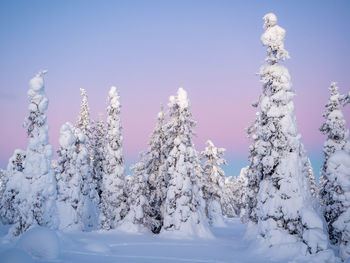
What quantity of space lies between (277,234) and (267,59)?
1148cm

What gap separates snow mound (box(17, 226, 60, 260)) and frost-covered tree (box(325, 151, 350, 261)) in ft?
51.2

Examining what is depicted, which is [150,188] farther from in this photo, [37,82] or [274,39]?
[274,39]

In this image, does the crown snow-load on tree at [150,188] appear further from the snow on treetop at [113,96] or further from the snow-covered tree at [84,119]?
the snow-covered tree at [84,119]

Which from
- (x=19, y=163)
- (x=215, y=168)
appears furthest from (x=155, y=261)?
(x=215, y=168)

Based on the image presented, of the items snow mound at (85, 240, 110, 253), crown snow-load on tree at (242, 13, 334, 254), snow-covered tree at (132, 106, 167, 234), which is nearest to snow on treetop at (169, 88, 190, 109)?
snow-covered tree at (132, 106, 167, 234)

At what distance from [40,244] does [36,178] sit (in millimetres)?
12959

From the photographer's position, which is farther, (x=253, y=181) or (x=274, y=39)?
(x=253, y=181)

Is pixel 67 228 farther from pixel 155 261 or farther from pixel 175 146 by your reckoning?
pixel 155 261

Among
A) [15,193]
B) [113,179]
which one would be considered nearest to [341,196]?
[113,179]

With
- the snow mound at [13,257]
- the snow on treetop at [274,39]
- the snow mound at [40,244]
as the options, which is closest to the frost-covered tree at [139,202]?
the snow on treetop at [274,39]

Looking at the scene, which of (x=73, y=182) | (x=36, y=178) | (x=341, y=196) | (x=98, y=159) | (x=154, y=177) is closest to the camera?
(x=341, y=196)

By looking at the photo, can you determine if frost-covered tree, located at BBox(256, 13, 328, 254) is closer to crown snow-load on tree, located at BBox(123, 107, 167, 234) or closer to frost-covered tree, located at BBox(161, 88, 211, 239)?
frost-covered tree, located at BBox(161, 88, 211, 239)

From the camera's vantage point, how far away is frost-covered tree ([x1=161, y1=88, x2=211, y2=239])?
2970cm

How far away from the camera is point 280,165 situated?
20.9 metres
